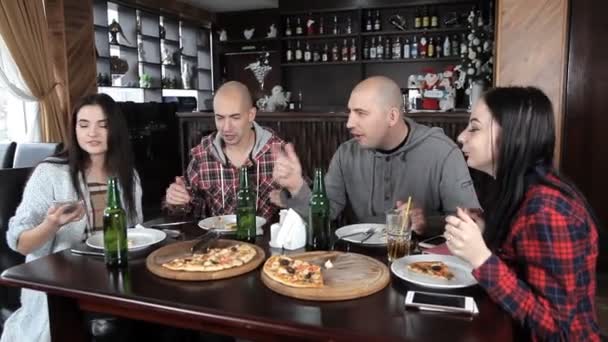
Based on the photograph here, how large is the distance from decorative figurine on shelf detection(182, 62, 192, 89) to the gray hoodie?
524 cm

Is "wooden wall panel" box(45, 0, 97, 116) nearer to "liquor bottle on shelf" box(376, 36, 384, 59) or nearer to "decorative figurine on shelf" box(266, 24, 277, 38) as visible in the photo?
"decorative figurine on shelf" box(266, 24, 277, 38)

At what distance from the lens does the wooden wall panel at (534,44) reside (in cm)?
308

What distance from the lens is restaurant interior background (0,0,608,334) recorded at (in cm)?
317

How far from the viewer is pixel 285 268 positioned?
123cm

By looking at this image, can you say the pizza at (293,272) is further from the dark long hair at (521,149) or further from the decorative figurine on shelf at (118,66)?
the decorative figurine on shelf at (118,66)

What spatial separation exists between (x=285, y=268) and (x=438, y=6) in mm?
5841

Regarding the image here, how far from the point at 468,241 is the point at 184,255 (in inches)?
29.5

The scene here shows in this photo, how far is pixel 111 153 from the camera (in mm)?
1913

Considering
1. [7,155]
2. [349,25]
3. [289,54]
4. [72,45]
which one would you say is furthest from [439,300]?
[289,54]

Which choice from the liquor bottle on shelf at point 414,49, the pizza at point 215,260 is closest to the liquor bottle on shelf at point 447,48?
the liquor bottle on shelf at point 414,49

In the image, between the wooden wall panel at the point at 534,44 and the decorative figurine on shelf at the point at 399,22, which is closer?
the wooden wall panel at the point at 534,44

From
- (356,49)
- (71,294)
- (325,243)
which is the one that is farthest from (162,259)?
(356,49)

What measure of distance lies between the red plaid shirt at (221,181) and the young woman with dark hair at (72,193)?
12.0 inches

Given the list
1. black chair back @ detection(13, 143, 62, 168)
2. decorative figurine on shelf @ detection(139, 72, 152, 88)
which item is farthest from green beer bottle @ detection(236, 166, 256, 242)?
decorative figurine on shelf @ detection(139, 72, 152, 88)
